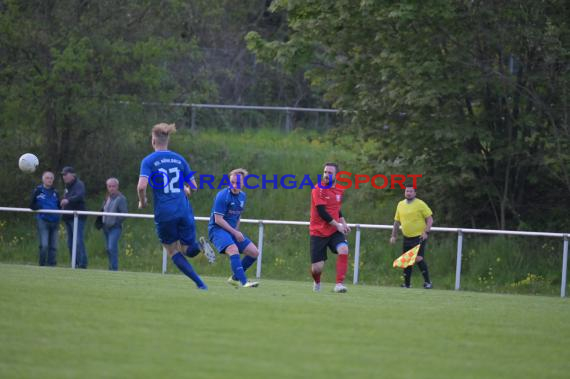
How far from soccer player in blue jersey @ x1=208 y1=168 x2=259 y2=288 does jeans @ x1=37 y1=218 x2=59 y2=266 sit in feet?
28.4

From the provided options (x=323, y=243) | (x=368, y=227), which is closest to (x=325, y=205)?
(x=323, y=243)

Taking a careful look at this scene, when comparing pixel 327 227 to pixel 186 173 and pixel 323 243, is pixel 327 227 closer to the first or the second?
pixel 323 243

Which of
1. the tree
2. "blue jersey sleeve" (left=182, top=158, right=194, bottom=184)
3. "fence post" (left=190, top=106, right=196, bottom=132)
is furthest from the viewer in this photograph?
"fence post" (left=190, top=106, right=196, bottom=132)

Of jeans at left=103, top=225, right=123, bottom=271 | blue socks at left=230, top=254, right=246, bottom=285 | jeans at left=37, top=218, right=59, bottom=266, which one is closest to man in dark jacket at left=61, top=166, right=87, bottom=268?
jeans at left=37, top=218, right=59, bottom=266

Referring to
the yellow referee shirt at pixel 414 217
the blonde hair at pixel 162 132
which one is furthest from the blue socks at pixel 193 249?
the yellow referee shirt at pixel 414 217

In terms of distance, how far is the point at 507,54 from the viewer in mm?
23797

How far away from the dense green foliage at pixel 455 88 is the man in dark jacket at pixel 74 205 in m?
5.89

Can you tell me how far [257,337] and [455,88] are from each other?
15.5 meters

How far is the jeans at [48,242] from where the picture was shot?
72.3ft

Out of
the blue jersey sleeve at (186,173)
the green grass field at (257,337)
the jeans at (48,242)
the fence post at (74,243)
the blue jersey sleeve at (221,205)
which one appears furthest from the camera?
the fence post at (74,243)

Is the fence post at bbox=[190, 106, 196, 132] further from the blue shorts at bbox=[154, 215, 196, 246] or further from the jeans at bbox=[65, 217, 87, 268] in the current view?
the blue shorts at bbox=[154, 215, 196, 246]

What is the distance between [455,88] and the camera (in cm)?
2278

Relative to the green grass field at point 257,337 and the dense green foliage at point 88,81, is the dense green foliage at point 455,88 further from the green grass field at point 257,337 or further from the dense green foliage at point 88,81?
the green grass field at point 257,337

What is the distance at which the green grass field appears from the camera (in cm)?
692
